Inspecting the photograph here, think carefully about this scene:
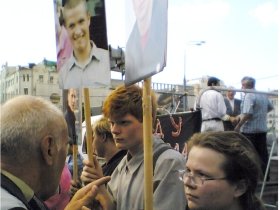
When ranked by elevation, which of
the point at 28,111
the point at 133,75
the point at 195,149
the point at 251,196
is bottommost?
the point at 251,196

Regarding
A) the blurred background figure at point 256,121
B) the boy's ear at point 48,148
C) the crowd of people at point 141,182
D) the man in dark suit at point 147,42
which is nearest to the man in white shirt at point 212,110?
the blurred background figure at point 256,121

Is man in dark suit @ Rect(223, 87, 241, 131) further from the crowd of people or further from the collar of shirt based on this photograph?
the collar of shirt

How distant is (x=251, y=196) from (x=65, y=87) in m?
1.27

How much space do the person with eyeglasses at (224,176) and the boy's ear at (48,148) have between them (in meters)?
0.51

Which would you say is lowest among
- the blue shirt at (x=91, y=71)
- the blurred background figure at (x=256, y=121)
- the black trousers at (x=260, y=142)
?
the black trousers at (x=260, y=142)

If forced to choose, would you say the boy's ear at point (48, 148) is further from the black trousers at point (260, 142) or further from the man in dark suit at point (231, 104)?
the man in dark suit at point (231, 104)

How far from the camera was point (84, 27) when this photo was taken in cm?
250

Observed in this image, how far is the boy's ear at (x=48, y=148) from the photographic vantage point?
178cm

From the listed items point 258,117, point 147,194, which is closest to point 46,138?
point 147,194

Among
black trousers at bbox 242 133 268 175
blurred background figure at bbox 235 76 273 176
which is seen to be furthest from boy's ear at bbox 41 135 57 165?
black trousers at bbox 242 133 268 175

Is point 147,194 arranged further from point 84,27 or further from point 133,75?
point 84,27

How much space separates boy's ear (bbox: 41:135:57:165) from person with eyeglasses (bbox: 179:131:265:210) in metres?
0.51

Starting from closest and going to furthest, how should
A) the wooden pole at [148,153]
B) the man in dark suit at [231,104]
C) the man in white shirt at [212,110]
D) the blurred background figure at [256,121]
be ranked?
the wooden pole at [148,153] → the man in white shirt at [212,110] → the blurred background figure at [256,121] → the man in dark suit at [231,104]

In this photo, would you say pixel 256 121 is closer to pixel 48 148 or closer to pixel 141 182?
pixel 141 182
